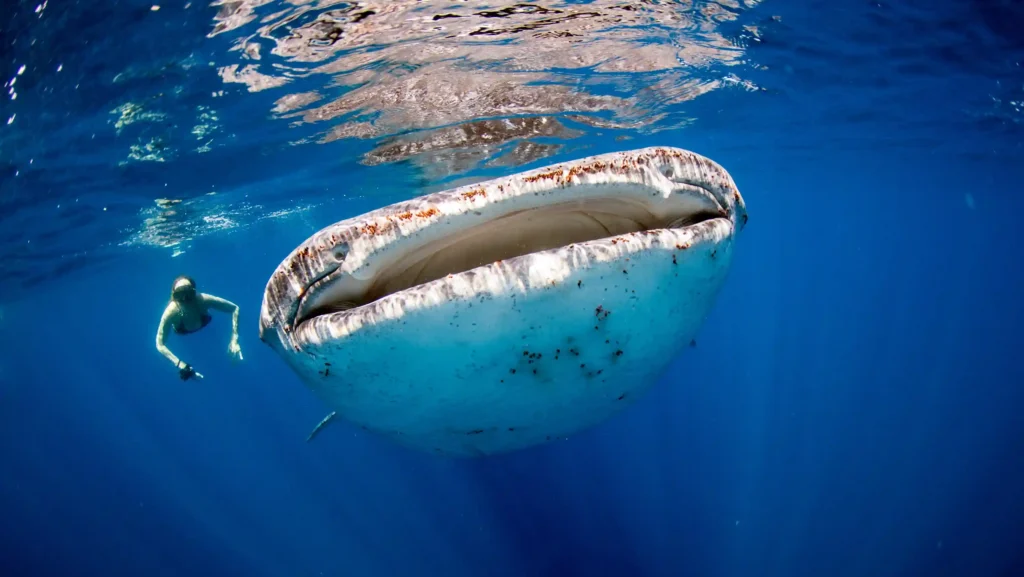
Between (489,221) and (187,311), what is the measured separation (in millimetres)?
8664

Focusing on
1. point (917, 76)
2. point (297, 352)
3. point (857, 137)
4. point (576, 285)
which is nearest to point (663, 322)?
point (576, 285)

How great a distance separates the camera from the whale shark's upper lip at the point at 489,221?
188 cm

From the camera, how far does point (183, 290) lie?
8.10 metres

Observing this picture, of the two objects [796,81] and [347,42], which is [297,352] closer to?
[347,42]

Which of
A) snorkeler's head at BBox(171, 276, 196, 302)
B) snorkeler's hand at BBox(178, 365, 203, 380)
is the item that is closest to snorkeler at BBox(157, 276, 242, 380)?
snorkeler's head at BBox(171, 276, 196, 302)

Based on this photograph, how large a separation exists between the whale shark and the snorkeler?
18.7 ft

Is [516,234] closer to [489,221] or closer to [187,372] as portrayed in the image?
[489,221]

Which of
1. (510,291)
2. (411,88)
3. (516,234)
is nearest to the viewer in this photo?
(510,291)

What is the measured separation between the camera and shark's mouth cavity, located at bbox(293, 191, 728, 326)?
2.10m

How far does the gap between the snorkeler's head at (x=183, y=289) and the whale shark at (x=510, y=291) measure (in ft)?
22.6

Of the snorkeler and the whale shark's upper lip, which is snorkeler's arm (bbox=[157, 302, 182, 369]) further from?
the whale shark's upper lip

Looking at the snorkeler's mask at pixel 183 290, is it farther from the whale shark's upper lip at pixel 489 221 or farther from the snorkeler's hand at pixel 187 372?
the whale shark's upper lip at pixel 489 221

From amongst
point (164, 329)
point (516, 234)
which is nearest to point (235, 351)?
point (164, 329)

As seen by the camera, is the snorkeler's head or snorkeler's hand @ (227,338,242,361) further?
the snorkeler's head
